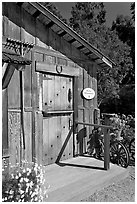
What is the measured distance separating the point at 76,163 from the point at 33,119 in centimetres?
145

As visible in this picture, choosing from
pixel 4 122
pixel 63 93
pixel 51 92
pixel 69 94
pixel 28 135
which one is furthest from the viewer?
pixel 69 94

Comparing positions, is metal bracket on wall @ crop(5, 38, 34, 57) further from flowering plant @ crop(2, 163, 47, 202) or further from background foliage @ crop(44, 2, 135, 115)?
background foliage @ crop(44, 2, 135, 115)

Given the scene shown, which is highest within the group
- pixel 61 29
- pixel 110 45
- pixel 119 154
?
pixel 110 45

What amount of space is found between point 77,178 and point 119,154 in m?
1.76

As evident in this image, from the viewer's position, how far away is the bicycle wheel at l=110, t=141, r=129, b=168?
5441 millimetres

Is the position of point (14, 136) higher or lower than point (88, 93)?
lower

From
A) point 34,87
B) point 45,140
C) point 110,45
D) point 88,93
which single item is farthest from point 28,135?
point 110,45

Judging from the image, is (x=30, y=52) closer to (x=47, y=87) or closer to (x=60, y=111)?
(x=47, y=87)

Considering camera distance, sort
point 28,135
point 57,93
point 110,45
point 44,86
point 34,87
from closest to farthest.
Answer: point 28,135 < point 34,87 < point 44,86 < point 57,93 < point 110,45

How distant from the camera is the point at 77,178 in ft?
13.8

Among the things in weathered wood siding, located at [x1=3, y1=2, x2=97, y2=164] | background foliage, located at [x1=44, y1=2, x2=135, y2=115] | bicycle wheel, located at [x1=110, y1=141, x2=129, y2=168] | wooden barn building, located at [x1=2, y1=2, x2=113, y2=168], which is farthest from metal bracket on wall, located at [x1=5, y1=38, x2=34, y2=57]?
background foliage, located at [x1=44, y1=2, x2=135, y2=115]

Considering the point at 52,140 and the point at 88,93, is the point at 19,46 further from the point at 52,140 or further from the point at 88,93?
the point at 88,93

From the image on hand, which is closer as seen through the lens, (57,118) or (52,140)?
(52,140)

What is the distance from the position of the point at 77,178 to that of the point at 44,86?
1.98 metres
